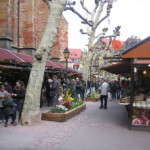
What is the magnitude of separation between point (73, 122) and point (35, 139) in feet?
13.7

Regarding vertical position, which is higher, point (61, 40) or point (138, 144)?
point (61, 40)

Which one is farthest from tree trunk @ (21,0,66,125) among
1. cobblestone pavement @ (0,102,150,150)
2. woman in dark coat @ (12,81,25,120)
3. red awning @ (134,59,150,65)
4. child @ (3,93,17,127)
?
red awning @ (134,59,150,65)

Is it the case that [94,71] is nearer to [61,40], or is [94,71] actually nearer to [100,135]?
[61,40]

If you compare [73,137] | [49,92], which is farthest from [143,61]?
[49,92]

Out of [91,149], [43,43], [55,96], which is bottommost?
[91,149]

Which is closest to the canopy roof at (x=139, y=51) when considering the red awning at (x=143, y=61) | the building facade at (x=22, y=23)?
the red awning at (x=143, y=61)

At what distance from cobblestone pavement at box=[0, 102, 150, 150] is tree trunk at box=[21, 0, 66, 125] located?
0.65 meters

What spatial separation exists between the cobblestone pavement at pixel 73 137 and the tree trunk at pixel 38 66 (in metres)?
0.65

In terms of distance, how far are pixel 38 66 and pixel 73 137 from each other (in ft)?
12.7

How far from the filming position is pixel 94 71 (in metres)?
56.2

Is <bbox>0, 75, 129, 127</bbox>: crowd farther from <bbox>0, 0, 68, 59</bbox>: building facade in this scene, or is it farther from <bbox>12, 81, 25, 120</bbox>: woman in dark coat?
<bbox>0, 0, 68, 59</bbox>: building facade

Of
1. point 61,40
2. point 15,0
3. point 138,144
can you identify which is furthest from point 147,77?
point 61,40

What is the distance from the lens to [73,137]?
10734 mm

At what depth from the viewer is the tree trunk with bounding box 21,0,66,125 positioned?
44.4ft
